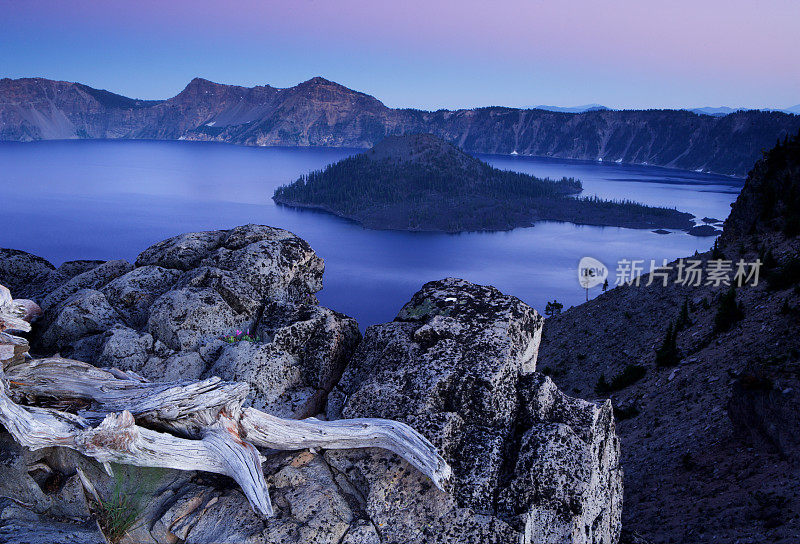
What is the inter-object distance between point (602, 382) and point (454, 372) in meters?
26.6

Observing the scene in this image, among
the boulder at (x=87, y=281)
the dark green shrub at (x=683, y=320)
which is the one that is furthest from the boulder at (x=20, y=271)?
the dark green shrub at (x=683, y=320)

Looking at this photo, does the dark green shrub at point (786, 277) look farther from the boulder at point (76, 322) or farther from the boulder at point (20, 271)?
the boulder at point (20, 271)

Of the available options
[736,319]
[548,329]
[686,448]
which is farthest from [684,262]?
[686,448]

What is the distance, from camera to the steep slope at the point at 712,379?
15.5m

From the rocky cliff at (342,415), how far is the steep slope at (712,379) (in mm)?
9686

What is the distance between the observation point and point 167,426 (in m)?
6.62

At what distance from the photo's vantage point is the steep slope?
51.0ft

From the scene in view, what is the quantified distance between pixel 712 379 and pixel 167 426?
81.2 ft

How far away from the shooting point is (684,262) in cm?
4509

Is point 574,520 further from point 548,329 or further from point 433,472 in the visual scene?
point 548,329

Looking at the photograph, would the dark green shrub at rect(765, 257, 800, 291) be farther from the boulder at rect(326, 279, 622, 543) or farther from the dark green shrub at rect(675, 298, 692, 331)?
the boulder at rect(326, 279, 622, 543)

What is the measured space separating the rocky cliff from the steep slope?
9686mm
